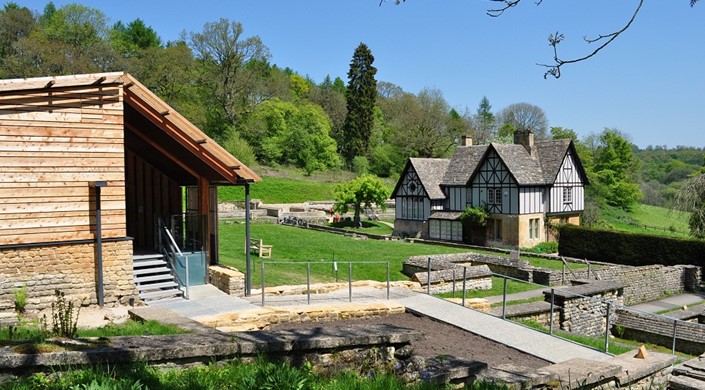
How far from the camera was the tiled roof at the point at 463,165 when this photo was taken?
4147 centimetres

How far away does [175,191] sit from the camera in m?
18.1

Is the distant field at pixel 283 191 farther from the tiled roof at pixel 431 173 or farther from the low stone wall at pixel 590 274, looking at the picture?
the low stone wall at pixel 590 274

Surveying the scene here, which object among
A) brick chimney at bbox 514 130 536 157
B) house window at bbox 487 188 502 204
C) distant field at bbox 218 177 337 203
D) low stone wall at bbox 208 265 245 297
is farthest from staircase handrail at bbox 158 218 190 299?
distant field at bbox 218 177 337 203

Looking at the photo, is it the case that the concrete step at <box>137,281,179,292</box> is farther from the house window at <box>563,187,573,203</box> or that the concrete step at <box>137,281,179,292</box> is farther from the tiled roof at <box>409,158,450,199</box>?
the house window at <box>563,187,573,203</box>

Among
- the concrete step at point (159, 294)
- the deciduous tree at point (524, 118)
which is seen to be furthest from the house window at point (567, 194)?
the deciduous tree at point (524, 118)

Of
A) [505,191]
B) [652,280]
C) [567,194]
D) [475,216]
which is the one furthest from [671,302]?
[567,194]

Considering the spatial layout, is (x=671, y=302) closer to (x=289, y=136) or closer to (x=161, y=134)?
(x=161, y=134)

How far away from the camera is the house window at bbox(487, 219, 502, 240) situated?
3819 centimetres

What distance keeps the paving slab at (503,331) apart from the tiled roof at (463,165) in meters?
27.3

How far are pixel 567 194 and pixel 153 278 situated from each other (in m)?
32.6

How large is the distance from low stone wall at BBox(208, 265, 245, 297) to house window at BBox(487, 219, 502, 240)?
86.0 ft

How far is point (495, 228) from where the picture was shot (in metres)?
38.5

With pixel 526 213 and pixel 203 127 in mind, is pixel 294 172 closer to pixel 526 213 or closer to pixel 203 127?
pixel 203 127

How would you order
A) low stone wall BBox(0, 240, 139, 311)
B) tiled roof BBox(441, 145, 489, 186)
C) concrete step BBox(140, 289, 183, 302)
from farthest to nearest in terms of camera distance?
tiled roof BBox(441, 145, 489, 186) < concrete step BBox(140, 289, 183, 302) < low stone wall BBox(0, 240, 139, 311)
